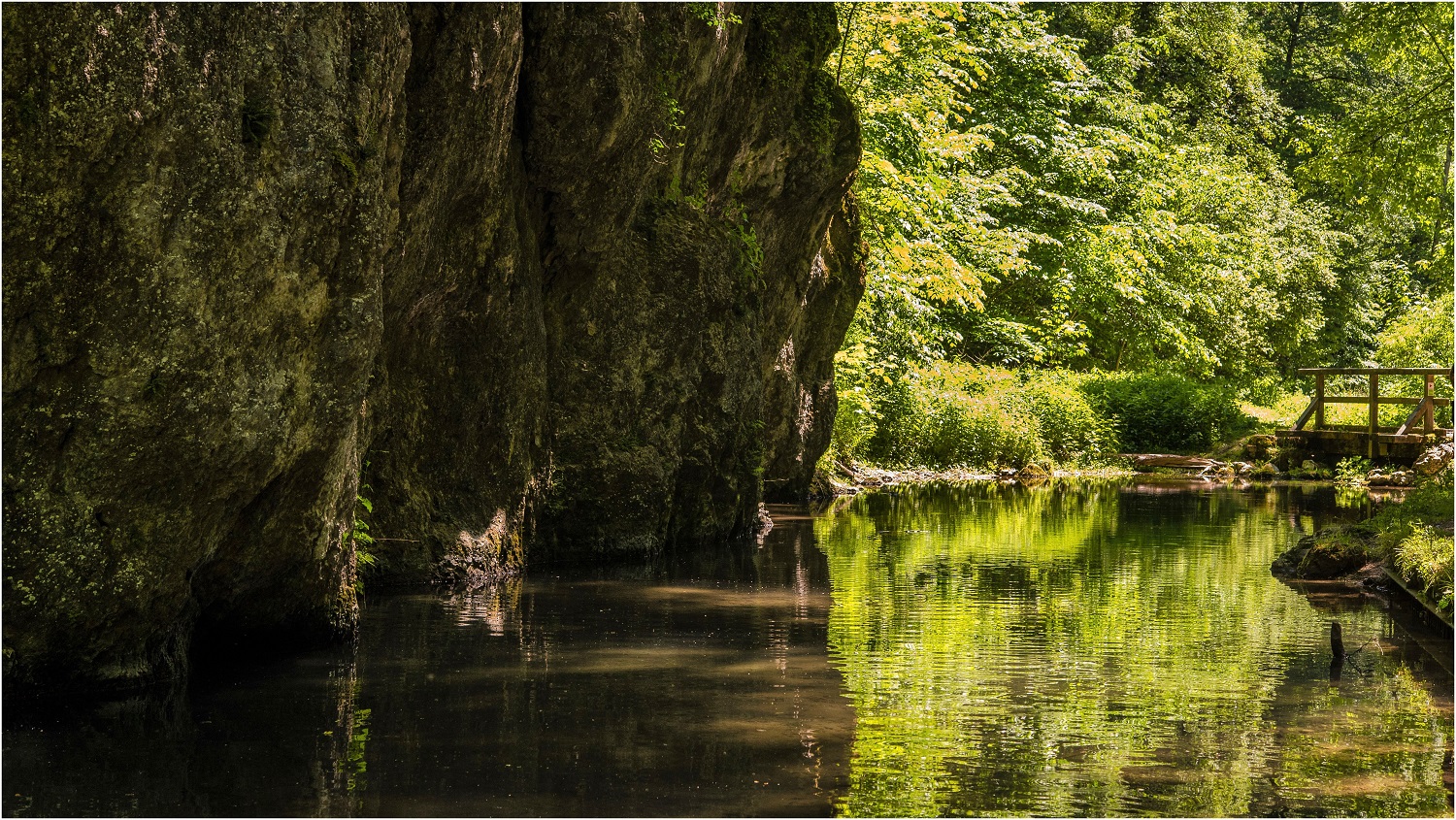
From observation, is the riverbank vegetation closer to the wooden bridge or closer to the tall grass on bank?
the tall grass on bank

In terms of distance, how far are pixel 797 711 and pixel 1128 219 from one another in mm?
34421

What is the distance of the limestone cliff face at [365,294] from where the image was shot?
25.7ft

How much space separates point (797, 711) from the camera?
8734mm

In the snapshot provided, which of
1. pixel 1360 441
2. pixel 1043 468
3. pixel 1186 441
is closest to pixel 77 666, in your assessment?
pixel 1043 468

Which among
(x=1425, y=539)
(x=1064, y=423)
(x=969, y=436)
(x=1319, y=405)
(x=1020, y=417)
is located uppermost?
(x=1319, y=405)

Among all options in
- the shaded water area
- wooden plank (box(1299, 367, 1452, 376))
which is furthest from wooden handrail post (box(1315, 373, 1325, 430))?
the shaded water area

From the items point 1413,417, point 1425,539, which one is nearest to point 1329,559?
point 1425,539

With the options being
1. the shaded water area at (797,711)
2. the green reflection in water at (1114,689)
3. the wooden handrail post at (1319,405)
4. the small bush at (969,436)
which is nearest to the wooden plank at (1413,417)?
the wooden handrail post at (1319,405)

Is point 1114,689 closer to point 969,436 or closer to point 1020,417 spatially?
point 969,436

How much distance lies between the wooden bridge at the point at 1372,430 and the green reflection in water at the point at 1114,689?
13.2 m

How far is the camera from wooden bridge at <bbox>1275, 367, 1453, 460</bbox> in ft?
96.7

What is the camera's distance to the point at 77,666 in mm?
8500

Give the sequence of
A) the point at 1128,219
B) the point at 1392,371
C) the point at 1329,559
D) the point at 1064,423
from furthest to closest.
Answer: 1. the point at 1128,219
2. the point at 1064,423
3. the point at 1392,371
4. the point at 1329,559

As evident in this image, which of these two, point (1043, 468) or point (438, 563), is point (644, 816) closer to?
point (438, 563)
